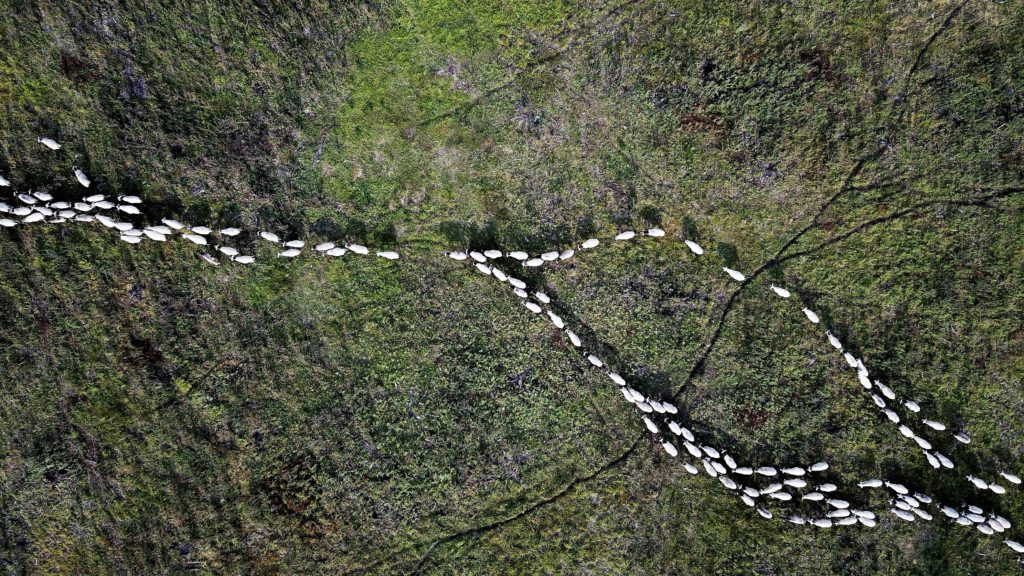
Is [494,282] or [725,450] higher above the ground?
[494,282]

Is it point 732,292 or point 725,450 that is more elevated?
point 732,292

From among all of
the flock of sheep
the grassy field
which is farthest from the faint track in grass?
the flock of sheep

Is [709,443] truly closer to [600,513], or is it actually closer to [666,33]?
[600,513]

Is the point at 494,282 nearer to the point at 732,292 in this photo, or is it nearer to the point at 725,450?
the point at 732,292

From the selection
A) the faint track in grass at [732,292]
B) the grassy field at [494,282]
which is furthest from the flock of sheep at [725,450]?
the faint track in grass at [732,292]

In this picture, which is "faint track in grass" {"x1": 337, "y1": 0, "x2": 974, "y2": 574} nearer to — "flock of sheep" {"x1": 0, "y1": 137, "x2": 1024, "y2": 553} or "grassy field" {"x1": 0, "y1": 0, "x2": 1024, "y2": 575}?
"grassy field" {"x1": 0, "y1": 0, "x2": 1024, "y2": 575}

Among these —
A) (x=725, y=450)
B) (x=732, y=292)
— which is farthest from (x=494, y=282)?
(x=725, y=450)
